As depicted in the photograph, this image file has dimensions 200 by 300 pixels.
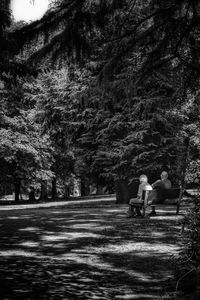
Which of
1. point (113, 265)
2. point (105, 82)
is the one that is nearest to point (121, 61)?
point (105, 82)

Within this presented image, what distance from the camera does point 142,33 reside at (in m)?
7.79

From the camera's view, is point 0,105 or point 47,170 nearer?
point 0,105

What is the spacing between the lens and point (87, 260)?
7.84m

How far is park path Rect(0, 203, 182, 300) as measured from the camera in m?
5.86

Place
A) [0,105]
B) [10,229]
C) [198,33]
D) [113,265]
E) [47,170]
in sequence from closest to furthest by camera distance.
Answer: [113,265]
[198,33]
[10,229]
[0,105]
[47,170]

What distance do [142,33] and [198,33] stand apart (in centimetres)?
115

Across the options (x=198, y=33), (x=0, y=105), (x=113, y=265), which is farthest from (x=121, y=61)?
(x=0, y=105)

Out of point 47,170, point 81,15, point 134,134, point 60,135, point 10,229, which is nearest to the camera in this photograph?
point 81,15

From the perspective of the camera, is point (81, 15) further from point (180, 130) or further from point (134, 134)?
point (180, 130)

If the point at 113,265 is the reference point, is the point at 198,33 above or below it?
above

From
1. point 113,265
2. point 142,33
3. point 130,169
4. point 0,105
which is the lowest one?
point 113,265

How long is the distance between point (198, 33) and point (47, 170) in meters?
30.9

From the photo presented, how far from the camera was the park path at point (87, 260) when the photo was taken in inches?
231

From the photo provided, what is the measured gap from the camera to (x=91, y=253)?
8.49 metres
